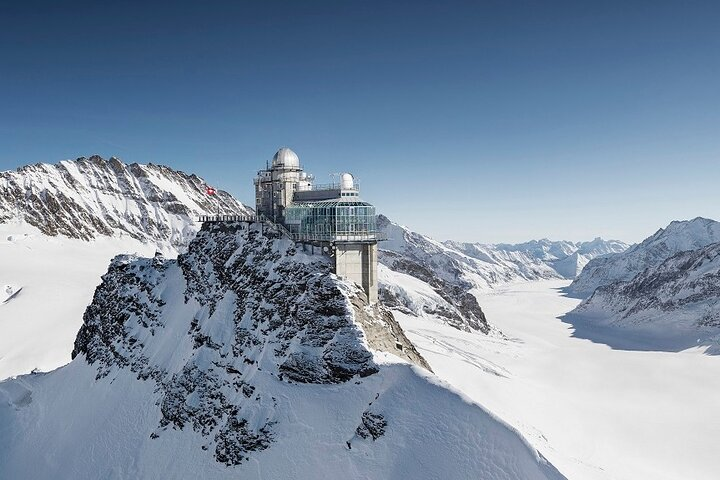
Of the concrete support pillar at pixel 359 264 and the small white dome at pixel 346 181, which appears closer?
the concrete support pillar at pixel 359 264

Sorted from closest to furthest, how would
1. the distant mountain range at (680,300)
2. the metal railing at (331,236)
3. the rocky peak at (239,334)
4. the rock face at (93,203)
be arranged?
the rocky peak at (239,334), the metal railing at (331,236), the distant mountain range at (680,300), the rock face at (93,203)

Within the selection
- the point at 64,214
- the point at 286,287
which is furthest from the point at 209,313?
the point at 64,214

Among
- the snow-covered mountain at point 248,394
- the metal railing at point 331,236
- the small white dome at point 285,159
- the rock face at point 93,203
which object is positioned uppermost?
the rock face at point 93,203

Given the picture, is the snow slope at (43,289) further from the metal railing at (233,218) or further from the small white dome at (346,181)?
the small white dome at (346,181)

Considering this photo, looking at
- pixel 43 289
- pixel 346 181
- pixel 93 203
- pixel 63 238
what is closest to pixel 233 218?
pixel 346 181

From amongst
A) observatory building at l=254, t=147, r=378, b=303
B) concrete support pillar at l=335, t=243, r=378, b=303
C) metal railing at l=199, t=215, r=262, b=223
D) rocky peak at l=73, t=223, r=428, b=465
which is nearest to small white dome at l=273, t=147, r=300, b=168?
observatory building at l=254, t=147, r=378, b=303

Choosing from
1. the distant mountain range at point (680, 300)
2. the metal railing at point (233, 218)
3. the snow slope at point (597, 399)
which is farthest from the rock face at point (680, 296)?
the metal railing at point (233, 218)

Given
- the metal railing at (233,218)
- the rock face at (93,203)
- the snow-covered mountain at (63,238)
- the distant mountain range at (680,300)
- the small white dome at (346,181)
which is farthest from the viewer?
the rock face at (93,203)
